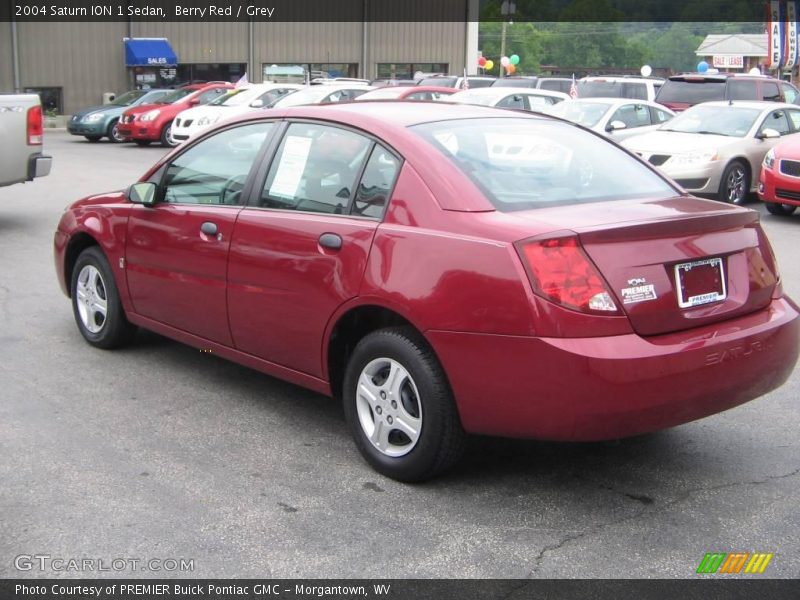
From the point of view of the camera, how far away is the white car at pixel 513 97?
19.8 meters

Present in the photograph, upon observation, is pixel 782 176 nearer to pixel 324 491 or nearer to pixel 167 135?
pixel 324 491

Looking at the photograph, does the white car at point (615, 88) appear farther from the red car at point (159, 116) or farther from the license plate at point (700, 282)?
the license plate at point (700, 282)

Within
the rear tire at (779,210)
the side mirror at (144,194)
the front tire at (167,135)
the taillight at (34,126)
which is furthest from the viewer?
the front tire at (167,135)

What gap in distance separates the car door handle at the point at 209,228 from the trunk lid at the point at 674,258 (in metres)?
1.81

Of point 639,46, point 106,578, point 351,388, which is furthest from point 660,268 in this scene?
point 639,46

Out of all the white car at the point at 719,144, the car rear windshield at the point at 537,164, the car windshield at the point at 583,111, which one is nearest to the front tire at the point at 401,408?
the car rear windshield at the point at 537,164

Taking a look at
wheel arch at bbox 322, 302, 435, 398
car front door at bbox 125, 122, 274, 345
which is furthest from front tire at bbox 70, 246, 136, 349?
wheel arch at bbox 322, 302, 435, 398

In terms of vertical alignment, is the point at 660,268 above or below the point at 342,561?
above

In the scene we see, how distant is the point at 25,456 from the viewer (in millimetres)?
4570

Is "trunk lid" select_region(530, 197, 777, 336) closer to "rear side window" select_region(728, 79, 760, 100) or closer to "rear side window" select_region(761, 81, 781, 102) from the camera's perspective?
"rear side window" select_region(728, 79, 760, 100)

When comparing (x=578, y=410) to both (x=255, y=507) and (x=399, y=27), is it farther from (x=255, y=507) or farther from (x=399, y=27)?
(x=399, y=27)

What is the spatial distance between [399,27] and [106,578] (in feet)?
132

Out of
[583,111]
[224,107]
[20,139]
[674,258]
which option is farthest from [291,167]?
[224,107]

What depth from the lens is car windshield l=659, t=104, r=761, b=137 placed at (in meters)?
14.6
